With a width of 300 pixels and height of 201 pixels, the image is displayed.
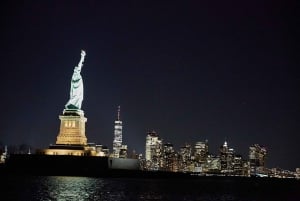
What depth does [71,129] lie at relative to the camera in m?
62.1

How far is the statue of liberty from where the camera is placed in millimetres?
63500

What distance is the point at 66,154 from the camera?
59.7 meters

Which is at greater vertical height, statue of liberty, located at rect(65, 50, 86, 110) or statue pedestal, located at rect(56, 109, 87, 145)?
statue of liberty, located at rect(65, 50, 86, 110)

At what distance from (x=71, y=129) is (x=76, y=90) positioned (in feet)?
15.3

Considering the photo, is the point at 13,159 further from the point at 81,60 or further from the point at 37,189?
the point at 37,189

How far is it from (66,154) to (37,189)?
1800 centimetres

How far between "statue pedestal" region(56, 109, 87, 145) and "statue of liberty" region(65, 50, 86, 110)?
73 cm

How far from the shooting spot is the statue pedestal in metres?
61.6

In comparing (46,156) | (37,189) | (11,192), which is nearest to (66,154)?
(46,156)

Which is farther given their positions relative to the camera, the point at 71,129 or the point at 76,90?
the point at 76,90

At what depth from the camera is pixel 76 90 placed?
64.1 metres

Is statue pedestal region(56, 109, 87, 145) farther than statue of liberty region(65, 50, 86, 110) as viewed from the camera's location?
No

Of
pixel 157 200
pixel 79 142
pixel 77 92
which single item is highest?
pixel 77 92

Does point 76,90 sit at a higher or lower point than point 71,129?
higher
